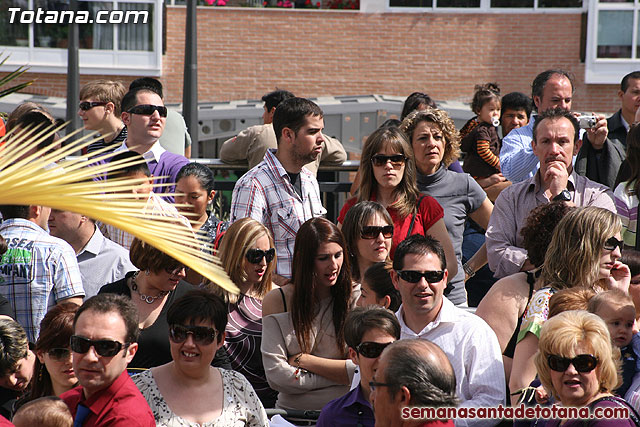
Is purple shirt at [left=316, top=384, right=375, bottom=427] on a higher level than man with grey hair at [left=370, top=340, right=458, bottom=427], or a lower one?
lower

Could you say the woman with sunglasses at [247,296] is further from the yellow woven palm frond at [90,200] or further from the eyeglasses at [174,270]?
the yellow woven palm frond at [90,200]

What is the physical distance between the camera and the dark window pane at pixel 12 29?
70.3 ft

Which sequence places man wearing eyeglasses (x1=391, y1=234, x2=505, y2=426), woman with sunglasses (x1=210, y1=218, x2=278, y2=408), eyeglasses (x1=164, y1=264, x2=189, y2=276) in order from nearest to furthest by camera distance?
man wearing eyeglasses (x1=391, y1=234, x2=505, y2=426) < eyeglasses (x1=164, y1=264, x2=189, y2=276) < woman with sunglasses (x1=210, y1=218, x2=278, y2=408)

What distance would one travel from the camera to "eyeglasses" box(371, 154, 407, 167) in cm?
562

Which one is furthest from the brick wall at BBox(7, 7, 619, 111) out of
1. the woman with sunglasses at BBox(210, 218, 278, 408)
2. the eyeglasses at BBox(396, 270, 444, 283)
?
the eyeglasses at BBox(396, 270, 444, 283)

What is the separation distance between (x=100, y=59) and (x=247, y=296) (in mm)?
17572

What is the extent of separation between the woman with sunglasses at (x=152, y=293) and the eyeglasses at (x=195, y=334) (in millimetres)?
408

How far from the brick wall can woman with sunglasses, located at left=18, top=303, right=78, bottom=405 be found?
17.6m

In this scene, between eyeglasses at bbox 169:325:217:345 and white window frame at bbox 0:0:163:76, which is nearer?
eyeglasses at bbox 169:325:217:345

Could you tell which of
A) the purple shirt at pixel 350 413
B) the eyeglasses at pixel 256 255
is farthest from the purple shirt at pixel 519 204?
the purple shirt at pixel 350 413

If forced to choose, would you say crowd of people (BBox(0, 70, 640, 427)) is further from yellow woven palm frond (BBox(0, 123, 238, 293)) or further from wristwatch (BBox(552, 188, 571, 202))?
yellow woven palm frond (BBox(0, 123, 238, 293))

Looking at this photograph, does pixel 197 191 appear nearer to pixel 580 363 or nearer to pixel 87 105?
pixel 87 105

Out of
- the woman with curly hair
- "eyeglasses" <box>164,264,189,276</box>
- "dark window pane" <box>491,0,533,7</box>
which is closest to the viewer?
"eyeglasses" <box>164,264,189,276</box>

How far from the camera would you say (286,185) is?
19.2 ft
